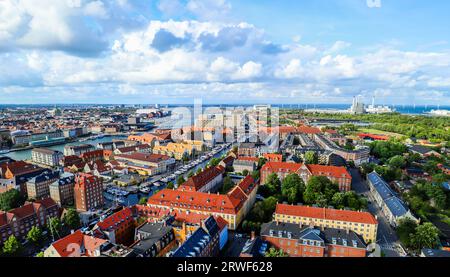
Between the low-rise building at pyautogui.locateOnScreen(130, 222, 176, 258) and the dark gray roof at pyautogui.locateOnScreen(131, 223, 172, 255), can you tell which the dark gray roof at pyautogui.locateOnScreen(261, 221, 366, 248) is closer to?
the low-rise building at pyautogui.locateOnScreen(130, 222, 176, 258)

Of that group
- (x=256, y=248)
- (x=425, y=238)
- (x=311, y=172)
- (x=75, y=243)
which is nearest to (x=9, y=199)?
(x=75, y=243)

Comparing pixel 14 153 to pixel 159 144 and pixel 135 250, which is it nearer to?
pixel 159 144

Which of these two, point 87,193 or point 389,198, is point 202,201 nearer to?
point 87,193

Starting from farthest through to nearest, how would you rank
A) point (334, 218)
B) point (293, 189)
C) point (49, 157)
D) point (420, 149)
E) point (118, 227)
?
point (420, 149)
point (49, 157)
point (293, 189)
point (334, 218)
point (118, 227)

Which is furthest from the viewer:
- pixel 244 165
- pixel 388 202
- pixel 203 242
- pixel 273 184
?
pixel 244 165

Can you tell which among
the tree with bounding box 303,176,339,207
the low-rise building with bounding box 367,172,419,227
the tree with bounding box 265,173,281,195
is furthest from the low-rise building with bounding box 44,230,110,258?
the low-rise building with bounding box 367,172,419,227

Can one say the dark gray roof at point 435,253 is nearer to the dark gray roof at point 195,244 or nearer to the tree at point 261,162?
the dark gray roof at point 195,244

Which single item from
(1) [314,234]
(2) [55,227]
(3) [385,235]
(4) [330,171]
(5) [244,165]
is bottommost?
(3) [385,235]
